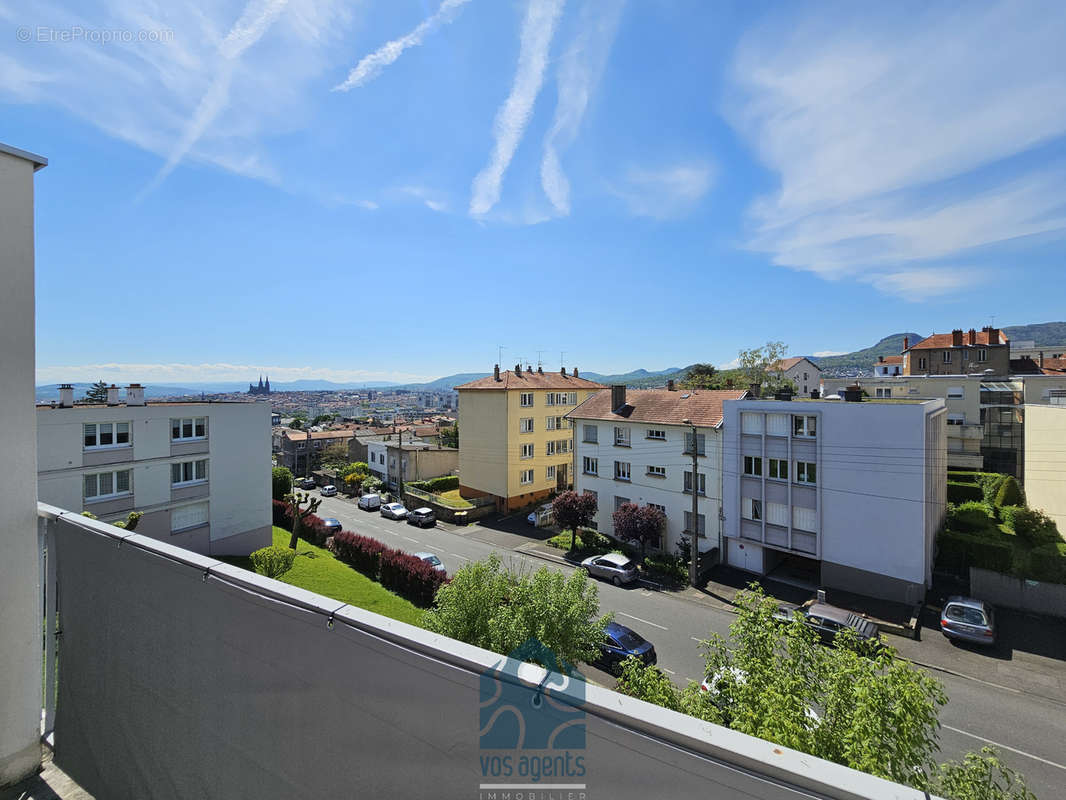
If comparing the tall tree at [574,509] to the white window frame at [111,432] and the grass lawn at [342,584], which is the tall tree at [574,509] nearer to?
the grass lawn at [342,584]

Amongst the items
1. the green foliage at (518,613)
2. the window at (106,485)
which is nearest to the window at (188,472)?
the window at (106,485)

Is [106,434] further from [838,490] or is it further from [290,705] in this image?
[838,490]

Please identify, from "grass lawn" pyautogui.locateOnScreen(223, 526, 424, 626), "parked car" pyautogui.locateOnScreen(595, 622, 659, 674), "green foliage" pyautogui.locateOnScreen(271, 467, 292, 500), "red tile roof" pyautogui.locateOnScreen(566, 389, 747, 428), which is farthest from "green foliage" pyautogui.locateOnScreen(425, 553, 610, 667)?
"green foliage" pyautogui.locateOnScreen(271, 467, 292, 500)

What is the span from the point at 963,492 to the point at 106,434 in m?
41.4

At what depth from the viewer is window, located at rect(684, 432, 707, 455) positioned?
22.7 meters

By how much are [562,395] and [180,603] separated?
35.0m

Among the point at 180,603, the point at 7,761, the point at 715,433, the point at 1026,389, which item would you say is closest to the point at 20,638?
the point at 7,761

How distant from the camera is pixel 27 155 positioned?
9.77ft

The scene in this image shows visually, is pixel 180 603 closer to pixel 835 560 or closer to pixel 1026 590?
pixel 835 560

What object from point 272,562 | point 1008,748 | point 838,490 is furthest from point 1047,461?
point 272,562

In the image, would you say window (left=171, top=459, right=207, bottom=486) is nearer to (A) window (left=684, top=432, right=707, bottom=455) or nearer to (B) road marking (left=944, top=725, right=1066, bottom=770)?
(A) window (left=684, top=432, right=707, bottom=455)

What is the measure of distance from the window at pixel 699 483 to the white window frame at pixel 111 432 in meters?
23.8

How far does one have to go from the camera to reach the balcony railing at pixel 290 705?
132 cm

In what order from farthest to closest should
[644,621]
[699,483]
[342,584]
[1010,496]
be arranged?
[1010,496]
[699,483]
[342,584]
[644,621]
